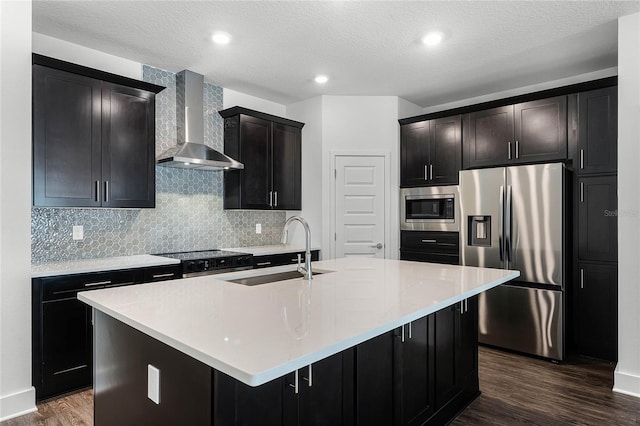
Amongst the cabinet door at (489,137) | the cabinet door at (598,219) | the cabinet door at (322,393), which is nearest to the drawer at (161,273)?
the cabinet door at (322,393)

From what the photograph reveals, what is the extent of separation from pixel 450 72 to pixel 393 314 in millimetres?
3286

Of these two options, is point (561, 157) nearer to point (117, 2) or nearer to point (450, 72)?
point (450, 72)

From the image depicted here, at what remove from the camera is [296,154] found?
505 centimetres

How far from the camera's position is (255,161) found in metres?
4.54

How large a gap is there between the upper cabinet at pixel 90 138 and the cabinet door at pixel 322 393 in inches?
100

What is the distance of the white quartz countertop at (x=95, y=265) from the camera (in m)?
2.80

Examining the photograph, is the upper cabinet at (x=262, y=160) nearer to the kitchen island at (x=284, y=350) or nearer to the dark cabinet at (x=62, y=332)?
the dark cabinet at (x=62, y=332)

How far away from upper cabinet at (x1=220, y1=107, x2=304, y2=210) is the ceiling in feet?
1.44

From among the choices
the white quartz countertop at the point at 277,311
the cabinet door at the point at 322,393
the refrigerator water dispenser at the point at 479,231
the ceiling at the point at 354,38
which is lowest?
the cabinet door at the point at 322,393

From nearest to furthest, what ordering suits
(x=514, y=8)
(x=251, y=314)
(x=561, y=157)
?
1. (x=251, y=314)
2. (x=514, y=8)
3. (x=561, y=157)

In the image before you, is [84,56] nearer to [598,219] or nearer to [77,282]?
[77,282]

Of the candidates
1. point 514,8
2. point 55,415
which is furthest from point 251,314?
point 514,8

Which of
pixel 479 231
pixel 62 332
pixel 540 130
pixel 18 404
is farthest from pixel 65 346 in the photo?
pixel 540 130

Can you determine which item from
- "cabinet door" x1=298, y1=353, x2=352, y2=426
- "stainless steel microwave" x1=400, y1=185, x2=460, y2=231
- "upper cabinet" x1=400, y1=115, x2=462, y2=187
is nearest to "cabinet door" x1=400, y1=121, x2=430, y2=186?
"upper cabinet" x1=400, y1=115, x2=462, y2=187
